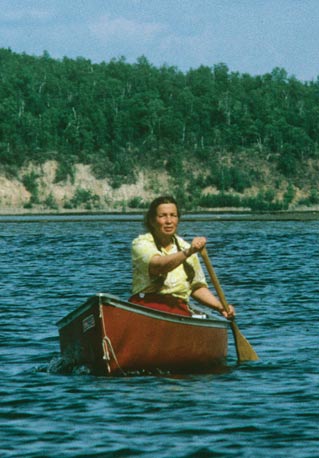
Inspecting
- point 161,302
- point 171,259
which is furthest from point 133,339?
point 171,259

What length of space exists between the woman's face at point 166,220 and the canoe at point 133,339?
920mm

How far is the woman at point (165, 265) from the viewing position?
39.8 feet

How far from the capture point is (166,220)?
12242 mm

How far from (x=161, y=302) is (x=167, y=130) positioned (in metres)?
132

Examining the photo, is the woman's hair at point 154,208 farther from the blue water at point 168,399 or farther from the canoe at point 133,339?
the blue water at point 168,399

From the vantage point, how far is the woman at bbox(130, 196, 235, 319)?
1212 centimetres

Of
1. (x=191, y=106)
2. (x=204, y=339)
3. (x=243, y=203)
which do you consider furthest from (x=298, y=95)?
(x=204, y=339)

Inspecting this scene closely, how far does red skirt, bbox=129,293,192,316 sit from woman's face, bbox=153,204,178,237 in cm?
83

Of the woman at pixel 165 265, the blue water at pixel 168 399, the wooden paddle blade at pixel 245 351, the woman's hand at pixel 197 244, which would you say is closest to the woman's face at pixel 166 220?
the woman at pixel 165 265

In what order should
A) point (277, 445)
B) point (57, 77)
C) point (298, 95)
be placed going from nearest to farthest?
point (277, 445) < point (57, 77) < point (298, 95)

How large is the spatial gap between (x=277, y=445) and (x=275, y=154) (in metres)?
137

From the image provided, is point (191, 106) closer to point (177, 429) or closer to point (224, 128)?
point (224, 128)

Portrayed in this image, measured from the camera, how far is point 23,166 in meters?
128

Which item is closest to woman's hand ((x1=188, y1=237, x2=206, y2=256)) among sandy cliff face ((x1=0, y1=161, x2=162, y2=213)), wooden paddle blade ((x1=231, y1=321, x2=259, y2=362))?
wooden paddle blade ((x1=231, y1=321, x2=259, y2=362))
